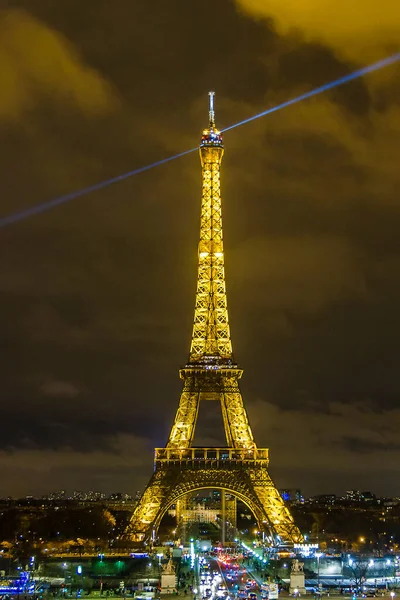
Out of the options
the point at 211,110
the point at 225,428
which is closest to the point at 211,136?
the point at 211,110

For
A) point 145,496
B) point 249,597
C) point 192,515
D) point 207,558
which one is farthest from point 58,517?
point 249,597

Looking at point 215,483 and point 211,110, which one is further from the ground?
point 211,110

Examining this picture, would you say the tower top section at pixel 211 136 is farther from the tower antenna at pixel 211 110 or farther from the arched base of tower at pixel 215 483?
the arched base of tower at pixel 215 483

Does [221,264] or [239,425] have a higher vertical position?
[221,264]

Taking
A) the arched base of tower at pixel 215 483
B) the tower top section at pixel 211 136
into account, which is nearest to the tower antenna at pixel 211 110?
the tower top section at pixel 211 136

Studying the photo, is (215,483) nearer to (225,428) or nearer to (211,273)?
(225,428)

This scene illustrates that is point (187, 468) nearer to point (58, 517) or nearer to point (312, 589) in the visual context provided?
point (312, 589)

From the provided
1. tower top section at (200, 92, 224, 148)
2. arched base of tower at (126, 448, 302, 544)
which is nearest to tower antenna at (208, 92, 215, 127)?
tower top section at (200, 92, 224, 148)

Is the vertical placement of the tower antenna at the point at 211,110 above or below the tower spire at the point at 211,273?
above
